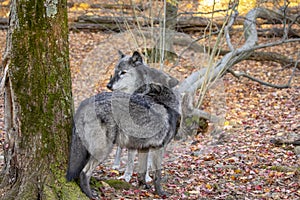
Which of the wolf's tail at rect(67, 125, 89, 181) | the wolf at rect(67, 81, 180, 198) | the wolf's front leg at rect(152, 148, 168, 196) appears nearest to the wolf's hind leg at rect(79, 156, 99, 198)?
the wolf at rect(67, 81, 180, 198)

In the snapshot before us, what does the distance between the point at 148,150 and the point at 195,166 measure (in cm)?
127

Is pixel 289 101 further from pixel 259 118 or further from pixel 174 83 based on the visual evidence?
pixel 174 83

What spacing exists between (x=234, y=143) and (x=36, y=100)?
4.37m

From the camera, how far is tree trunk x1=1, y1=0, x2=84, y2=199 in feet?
14.2

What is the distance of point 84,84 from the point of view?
1184 cm

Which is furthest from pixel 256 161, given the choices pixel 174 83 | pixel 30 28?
pixel 30 28

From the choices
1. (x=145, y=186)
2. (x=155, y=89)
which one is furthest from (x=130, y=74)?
(x=145, y=186)

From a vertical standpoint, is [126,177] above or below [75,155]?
below

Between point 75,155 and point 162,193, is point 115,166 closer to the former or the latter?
point 162,193

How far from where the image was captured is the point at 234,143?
7766 millimetres

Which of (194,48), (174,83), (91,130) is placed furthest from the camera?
(194,48)

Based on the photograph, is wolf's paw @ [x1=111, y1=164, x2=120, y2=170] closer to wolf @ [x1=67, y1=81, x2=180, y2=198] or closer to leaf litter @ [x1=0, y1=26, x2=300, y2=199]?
leaf litter @ [x1=0, y1=26, x2=300, y2=199]

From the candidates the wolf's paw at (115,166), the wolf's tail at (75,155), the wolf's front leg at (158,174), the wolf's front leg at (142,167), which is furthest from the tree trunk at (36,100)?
the wolf's paw at (115,166)

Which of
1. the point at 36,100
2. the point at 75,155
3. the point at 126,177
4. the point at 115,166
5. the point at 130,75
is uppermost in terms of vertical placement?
the point at 36,100
